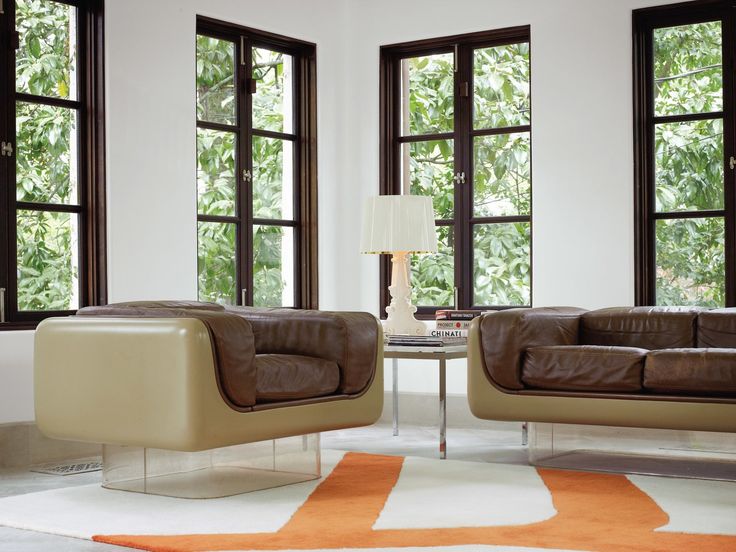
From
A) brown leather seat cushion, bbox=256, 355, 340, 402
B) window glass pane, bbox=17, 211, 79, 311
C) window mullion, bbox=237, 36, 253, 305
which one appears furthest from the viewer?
→ window mullion, bbox=237, 36, 253, 305

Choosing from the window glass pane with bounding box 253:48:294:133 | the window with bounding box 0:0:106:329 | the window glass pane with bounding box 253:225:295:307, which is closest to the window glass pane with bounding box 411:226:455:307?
the window glass pane with bounding box 253:225:295:307

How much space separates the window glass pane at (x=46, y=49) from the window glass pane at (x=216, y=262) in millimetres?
1119

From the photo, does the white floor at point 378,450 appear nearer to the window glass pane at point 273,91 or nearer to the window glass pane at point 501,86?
the window glass pane at point 501,86

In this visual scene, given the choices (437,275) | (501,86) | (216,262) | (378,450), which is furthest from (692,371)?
(216,262)

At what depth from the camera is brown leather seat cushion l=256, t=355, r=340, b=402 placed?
392 cm

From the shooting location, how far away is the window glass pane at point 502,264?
6.32 meters

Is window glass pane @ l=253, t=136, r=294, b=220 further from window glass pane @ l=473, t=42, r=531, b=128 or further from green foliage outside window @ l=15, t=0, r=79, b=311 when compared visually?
green foliage outside window @ l=15, t=0, r=79, b=311

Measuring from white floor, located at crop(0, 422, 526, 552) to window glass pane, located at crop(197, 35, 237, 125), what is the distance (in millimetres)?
1936

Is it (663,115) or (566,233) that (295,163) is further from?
(663,115)

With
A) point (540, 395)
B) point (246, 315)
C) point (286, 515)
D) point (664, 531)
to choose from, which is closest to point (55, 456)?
point (246, 315)

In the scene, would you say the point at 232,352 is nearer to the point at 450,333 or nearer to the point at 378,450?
the point at 378,450

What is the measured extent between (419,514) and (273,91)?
3677mm

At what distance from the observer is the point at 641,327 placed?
5055mm

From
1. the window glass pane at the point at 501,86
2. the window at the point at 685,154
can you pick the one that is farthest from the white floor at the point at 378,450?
the window glass pane at the point at 501,86
